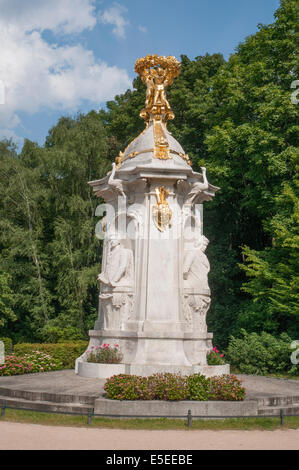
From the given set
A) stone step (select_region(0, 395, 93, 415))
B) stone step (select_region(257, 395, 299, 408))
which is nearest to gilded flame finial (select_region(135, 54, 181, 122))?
stone step (select_region(257, 395, 299, 408))

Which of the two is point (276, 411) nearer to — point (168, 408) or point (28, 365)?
point (168, 408)

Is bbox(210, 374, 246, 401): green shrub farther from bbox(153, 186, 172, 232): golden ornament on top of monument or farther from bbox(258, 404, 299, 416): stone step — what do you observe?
bbox(153, 186, 172, 232): golden ornament on top of monument

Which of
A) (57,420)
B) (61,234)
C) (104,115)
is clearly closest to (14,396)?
(57,420)

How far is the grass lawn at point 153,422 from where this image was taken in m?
9.59

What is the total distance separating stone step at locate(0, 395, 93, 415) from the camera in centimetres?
1041

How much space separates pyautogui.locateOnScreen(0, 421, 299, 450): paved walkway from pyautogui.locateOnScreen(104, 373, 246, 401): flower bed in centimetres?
116

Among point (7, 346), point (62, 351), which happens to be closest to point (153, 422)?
point (62, 351)

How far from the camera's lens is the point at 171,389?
10367 millimetres

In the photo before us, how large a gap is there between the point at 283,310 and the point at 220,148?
942 centimetres

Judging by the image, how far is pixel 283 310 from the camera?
2114 centimetres

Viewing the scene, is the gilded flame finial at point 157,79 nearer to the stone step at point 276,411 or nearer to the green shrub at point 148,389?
the green shrub at point 148,389

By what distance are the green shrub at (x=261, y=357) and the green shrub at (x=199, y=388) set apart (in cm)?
981

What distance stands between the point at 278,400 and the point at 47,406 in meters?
5.12

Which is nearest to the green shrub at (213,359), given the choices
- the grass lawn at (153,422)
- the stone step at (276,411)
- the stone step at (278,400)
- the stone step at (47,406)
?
the stone step at (278,400)
